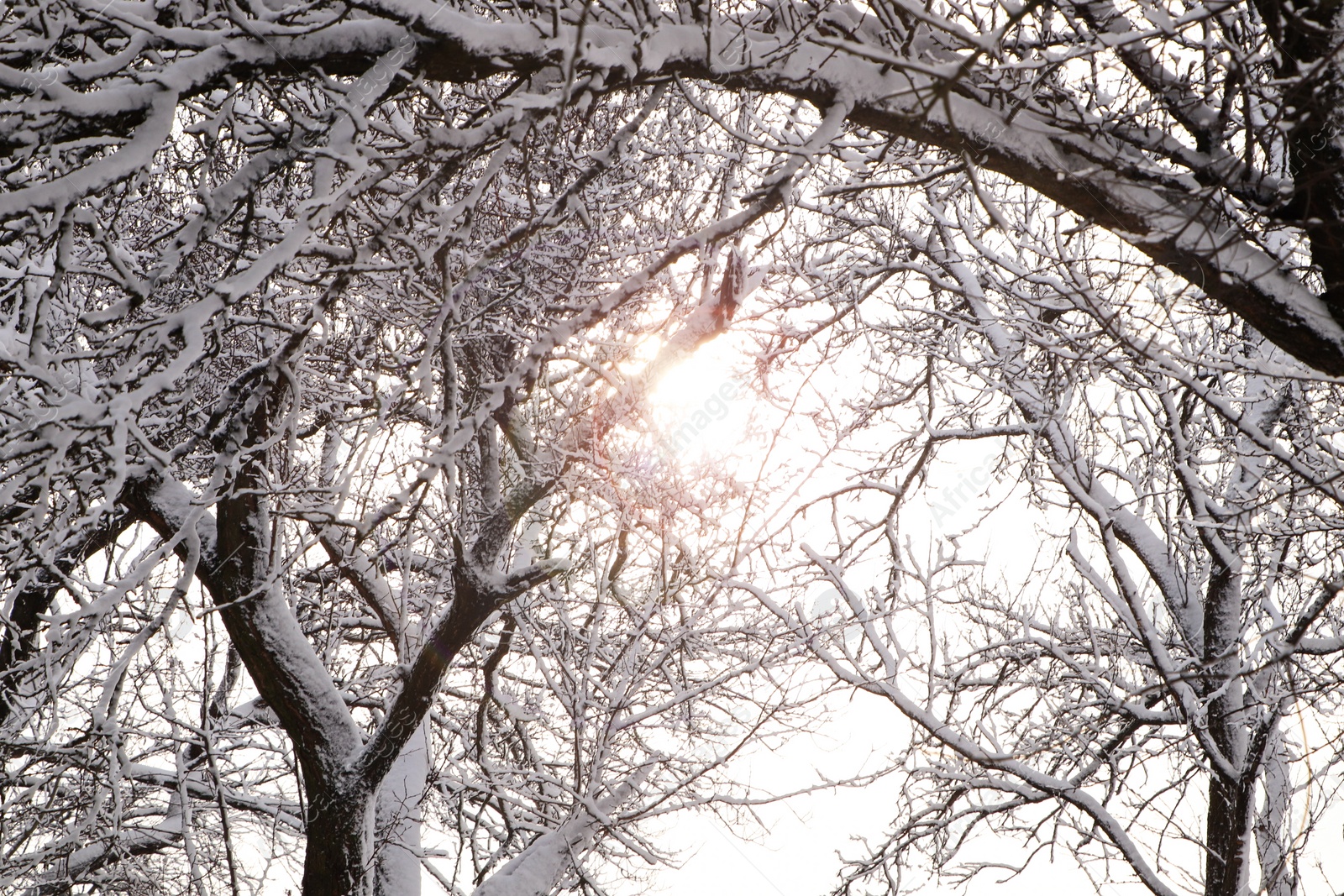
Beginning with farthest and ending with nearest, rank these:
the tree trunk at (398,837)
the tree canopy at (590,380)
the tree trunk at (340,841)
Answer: the tree trunk at (398,837), the tree trunk at (340,841), the tree canopy at (590,380)

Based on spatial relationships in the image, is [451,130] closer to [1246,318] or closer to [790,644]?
[1246,318]

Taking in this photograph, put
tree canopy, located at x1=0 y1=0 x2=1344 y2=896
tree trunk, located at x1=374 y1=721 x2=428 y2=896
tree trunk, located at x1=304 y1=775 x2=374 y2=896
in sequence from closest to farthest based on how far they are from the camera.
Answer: tree canopy, located at x1=0 y1=0 x2=1344 y2=896
tree trunk, located at x1=304 y1=775 x2=374 y2=896
tree trunk, located at x1=374 y1=721 x2=428 y2=896

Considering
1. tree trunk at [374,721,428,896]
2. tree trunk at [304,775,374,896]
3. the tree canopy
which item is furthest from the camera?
tree trunk at [374,721,428,896]

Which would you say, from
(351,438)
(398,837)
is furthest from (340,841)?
(351,438)

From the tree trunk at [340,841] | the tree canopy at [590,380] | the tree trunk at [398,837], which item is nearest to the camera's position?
the tree canopy at [590,380]

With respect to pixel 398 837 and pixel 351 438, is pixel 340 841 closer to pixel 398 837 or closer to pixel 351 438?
pixel 398 837

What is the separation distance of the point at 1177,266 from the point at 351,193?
3000 mm

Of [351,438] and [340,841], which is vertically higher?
[351,438]

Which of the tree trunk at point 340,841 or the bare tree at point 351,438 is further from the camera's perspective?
the tree trunk at point 340,841

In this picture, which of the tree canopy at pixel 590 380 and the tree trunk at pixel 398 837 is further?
the tree trunk at pixel 398 837

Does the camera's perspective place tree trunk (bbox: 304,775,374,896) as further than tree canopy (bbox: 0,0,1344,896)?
Yes

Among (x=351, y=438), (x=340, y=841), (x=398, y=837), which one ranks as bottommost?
(x=340, y=841)

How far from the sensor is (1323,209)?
11.6 ft

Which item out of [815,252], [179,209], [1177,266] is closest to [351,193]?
[1177,266]
